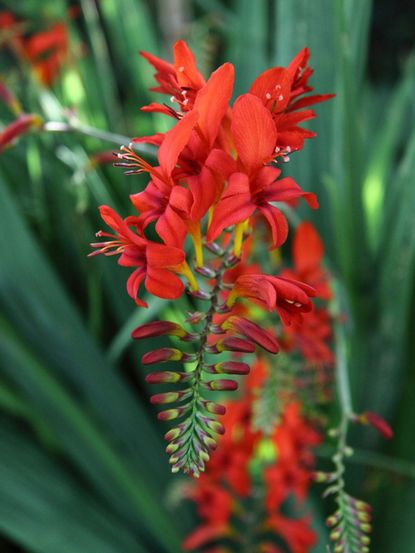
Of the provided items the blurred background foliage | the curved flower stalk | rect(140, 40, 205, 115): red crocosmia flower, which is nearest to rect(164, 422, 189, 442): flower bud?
the curved flower stalk

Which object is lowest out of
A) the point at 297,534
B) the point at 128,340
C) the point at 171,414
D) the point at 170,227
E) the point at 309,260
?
the point at 297,534

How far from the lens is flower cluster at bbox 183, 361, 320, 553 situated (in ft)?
2.63

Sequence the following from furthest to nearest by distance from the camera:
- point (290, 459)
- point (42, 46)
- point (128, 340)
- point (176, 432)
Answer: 1. point (42, 46)
2. point (128, 340)
3. point (290, 459)
4. point (176, 432)

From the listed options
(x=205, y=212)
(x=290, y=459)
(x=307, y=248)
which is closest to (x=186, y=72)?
(x=205, y=212)

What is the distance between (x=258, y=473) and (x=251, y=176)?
1.66 feet

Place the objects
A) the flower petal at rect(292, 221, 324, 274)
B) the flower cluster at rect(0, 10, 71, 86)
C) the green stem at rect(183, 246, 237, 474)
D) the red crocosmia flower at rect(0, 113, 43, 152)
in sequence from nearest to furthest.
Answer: the green stem at rect(183, 246, 237, 474), the red crocosmia flower at rect(0, 113, 43, 152), the flower petal at rect(292, 221, 324, 274), the flower cluster at rect(0, 10, 71, 86)

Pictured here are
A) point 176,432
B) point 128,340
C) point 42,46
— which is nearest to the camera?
point 176,432

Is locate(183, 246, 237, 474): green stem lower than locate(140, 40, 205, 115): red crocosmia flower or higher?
lower

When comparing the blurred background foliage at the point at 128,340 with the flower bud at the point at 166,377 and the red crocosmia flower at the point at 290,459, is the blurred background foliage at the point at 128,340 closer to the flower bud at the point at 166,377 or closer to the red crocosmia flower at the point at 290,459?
the red crocosmia flower at the point at 290,459

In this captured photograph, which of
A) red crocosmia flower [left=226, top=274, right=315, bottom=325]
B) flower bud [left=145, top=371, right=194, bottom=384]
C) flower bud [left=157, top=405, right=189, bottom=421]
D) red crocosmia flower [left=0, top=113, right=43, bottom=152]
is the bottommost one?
flower bud [left=157, top=405, right=189, bottom=421]

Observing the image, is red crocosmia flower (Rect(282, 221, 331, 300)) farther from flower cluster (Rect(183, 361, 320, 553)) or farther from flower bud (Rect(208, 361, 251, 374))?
flower bud (Rect(208, 361, 251, 374))

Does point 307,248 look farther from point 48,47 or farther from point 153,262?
point 48,47

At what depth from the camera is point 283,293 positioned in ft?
1.39

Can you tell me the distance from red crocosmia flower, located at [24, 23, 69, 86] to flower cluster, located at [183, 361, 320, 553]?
2.62ft
